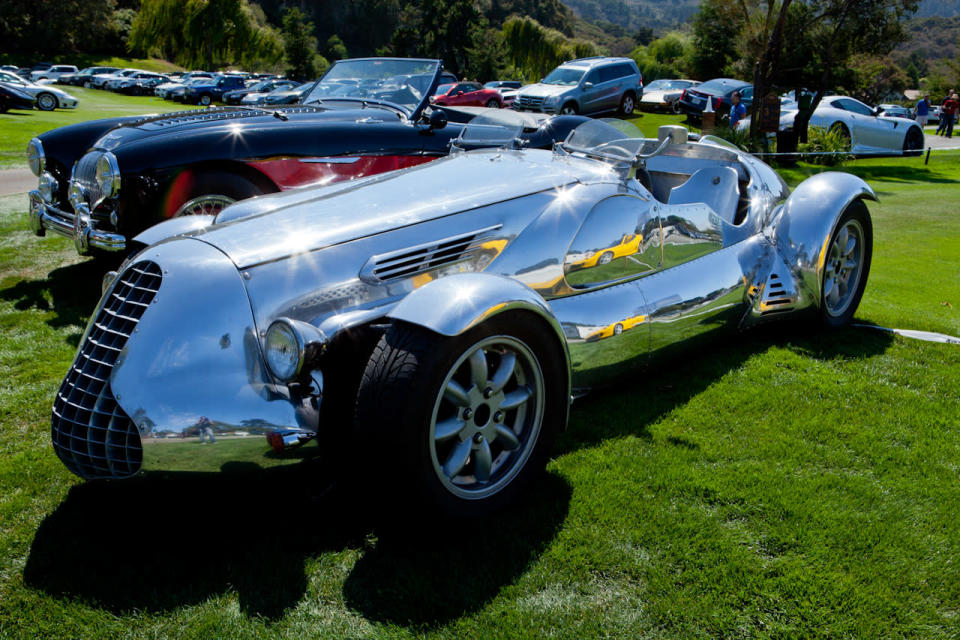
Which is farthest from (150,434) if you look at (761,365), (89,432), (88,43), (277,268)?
(88,43)

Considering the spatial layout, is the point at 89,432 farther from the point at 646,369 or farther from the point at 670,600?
the point at 646,369

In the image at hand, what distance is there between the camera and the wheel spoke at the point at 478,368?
102 inches

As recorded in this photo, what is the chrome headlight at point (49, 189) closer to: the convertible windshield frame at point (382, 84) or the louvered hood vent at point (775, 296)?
the convertible windshield frame at point (382, 84)

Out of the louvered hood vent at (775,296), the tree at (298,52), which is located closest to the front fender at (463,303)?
the louvered hood vent at (775,296)

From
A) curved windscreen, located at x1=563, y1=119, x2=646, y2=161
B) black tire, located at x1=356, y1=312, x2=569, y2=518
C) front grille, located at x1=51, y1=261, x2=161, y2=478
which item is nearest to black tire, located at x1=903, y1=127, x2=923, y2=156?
curved windscreen, located at x1=563, y1=119, x2=646, y2=161

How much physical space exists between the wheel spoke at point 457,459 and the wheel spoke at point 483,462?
0.18 ft

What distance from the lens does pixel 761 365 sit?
433 cm

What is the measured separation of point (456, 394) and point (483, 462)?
332 millimetres

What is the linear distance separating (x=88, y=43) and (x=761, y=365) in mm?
77483

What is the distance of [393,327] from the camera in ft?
8.27

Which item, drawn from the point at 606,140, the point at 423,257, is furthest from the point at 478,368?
the point at 606,140

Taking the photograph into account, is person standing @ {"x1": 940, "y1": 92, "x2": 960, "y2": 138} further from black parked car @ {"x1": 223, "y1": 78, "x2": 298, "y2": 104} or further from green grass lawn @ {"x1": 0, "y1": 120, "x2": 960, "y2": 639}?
black parked car @ {"x1": 223, "y1": 78, "x2": 298, "y2": 104}

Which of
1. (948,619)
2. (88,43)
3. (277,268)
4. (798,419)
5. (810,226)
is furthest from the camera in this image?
(88,43)

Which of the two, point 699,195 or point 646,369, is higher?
point 699,195
